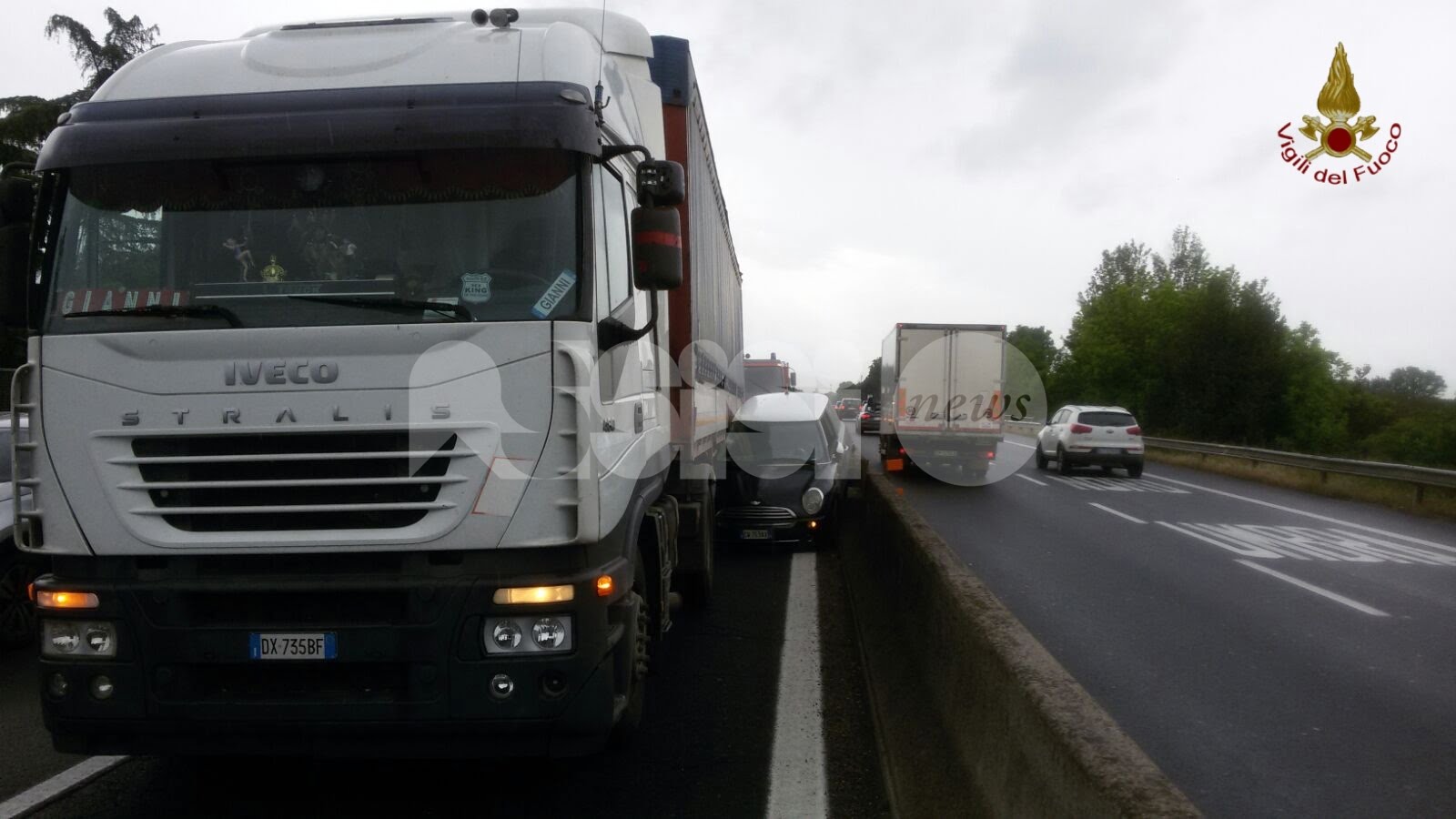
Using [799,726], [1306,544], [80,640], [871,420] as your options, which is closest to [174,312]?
[80,640]

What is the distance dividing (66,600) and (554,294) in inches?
85.3

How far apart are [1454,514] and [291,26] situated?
777 inches

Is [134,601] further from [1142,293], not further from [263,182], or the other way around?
[1142,293]

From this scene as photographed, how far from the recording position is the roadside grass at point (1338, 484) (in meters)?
20.0

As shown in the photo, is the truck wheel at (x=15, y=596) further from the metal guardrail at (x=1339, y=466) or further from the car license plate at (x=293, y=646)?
the metal guardrail at (x=1339, y=466)

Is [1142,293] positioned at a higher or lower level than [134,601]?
higher

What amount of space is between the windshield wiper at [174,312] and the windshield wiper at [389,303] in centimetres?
24

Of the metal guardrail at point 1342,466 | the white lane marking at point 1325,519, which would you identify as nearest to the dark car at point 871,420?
the metal guardrail at point 1342,466

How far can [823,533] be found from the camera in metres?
13.7

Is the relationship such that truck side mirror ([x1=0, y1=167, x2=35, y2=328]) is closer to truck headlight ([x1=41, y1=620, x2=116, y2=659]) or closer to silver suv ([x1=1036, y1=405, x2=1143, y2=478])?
truck headlight ([x1=41, y1=620, x2=116, y2=659])

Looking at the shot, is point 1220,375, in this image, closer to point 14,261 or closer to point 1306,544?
point 1306,544

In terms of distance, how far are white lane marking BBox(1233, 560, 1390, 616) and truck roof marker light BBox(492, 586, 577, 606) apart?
8.28 metres

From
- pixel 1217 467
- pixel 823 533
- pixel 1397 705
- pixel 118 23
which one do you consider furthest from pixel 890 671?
pixel 118 23

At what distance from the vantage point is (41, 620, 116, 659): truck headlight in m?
4.34
